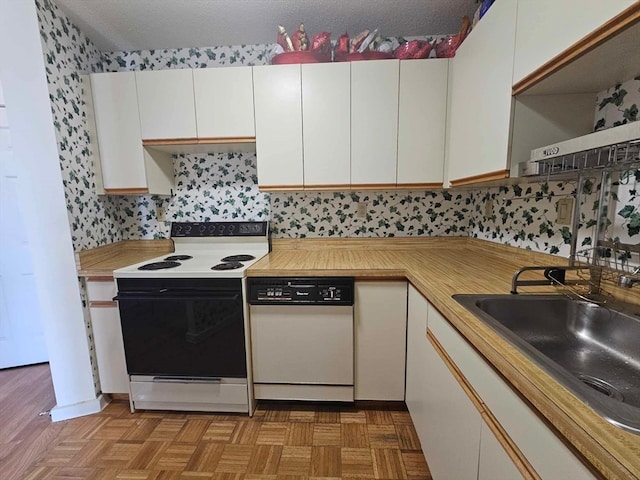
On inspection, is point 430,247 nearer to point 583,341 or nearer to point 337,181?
point 337,181

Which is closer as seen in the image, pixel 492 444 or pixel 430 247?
pixel 492 444

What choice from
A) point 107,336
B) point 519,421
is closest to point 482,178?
point 519,421

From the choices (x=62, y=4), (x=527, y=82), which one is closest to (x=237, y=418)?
(x=527, y=82)

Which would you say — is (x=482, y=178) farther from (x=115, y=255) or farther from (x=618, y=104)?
(x=115, y=255)

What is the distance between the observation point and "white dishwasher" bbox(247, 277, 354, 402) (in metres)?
1.60

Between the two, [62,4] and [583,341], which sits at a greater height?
[62,4]

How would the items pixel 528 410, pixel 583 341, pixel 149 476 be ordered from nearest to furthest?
pixel 528 410 → pixel 583 341 → pixel 149 476

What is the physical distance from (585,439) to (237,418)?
174 cm

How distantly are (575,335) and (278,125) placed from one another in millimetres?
1761

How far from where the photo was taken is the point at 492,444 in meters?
0.72

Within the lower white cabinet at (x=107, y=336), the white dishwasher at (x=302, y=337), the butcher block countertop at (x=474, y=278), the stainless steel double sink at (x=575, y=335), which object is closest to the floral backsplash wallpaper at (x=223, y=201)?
the butcher block countertop at (x=474, y=278)

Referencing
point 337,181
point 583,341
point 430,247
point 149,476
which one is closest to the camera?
point 583,341

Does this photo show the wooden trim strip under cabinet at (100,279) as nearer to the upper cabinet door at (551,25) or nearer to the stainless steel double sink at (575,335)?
the stainless steel double sink at (575,335)

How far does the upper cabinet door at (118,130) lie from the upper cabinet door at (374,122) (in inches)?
55.7
